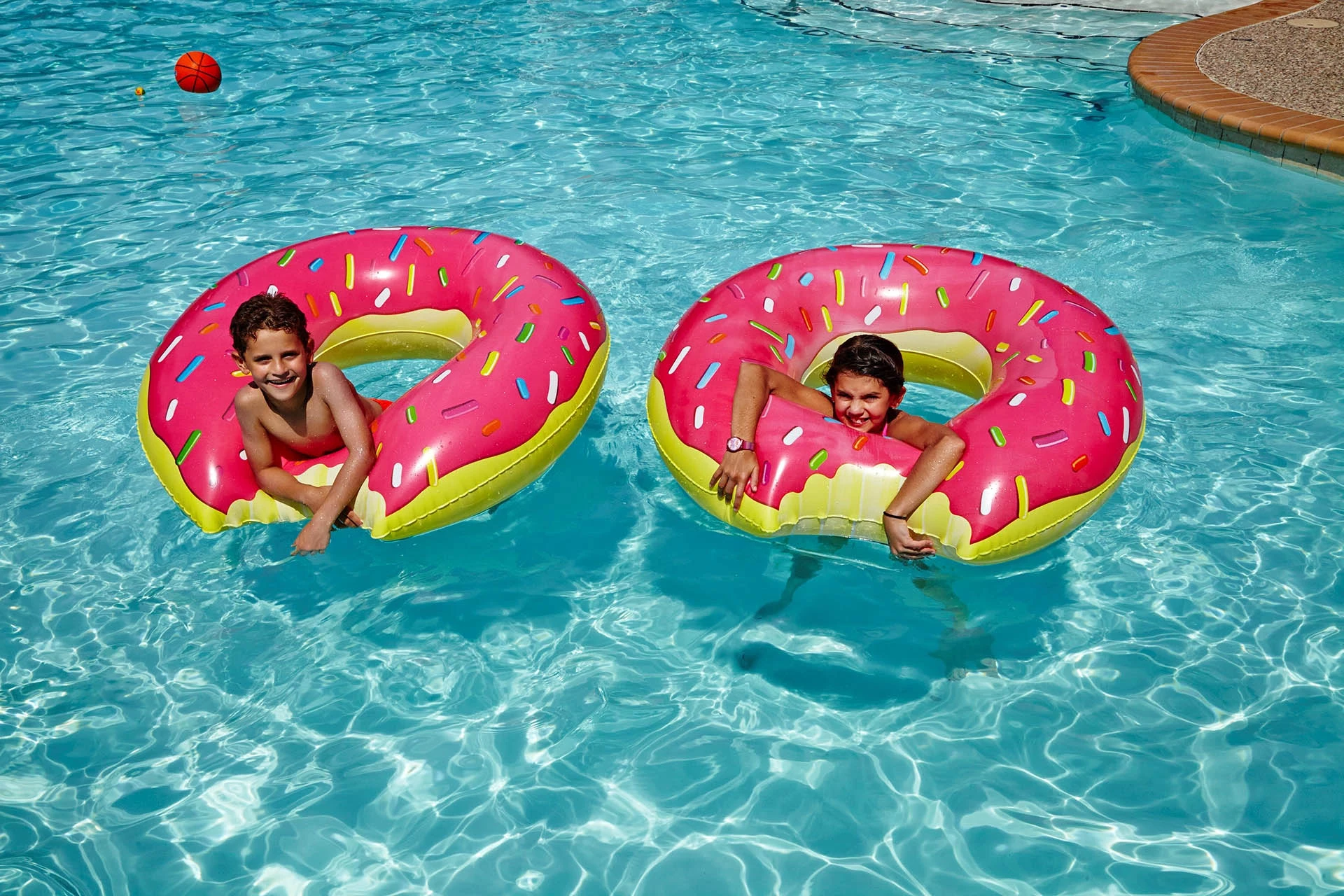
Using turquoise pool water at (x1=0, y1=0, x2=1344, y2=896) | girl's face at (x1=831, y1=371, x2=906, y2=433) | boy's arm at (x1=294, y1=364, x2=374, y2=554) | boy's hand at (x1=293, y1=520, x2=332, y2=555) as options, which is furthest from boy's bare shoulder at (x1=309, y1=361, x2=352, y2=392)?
girl's face at (x1=831, y1=371, x2=906, y2=433)

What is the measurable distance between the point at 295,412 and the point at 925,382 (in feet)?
7.19

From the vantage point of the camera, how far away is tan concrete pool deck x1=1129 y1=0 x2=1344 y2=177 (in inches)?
251

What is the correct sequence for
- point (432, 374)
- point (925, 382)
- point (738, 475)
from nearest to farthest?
point (738, 475) < point (432, 374) < point (925, 382)

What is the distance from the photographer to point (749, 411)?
3344 millimetres

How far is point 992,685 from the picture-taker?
11.1 ft

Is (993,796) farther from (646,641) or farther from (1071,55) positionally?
(1071,55)

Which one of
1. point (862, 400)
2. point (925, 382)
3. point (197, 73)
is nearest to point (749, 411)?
point (862, 400)

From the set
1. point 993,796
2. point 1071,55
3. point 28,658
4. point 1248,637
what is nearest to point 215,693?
point 28,658

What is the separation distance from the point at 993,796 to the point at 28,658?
9.56ft

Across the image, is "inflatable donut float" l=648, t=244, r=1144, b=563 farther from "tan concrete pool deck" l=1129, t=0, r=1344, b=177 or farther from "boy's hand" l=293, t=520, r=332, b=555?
"tan concrete pool deck" l=1129, t=0, r=1344, b=177

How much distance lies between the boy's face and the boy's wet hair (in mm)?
13

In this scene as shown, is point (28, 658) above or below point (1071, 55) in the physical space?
below

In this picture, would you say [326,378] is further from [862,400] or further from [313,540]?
[862,400]

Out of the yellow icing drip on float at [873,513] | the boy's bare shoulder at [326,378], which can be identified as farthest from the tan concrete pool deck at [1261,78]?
the boy's bare shoulder at [326,378]
